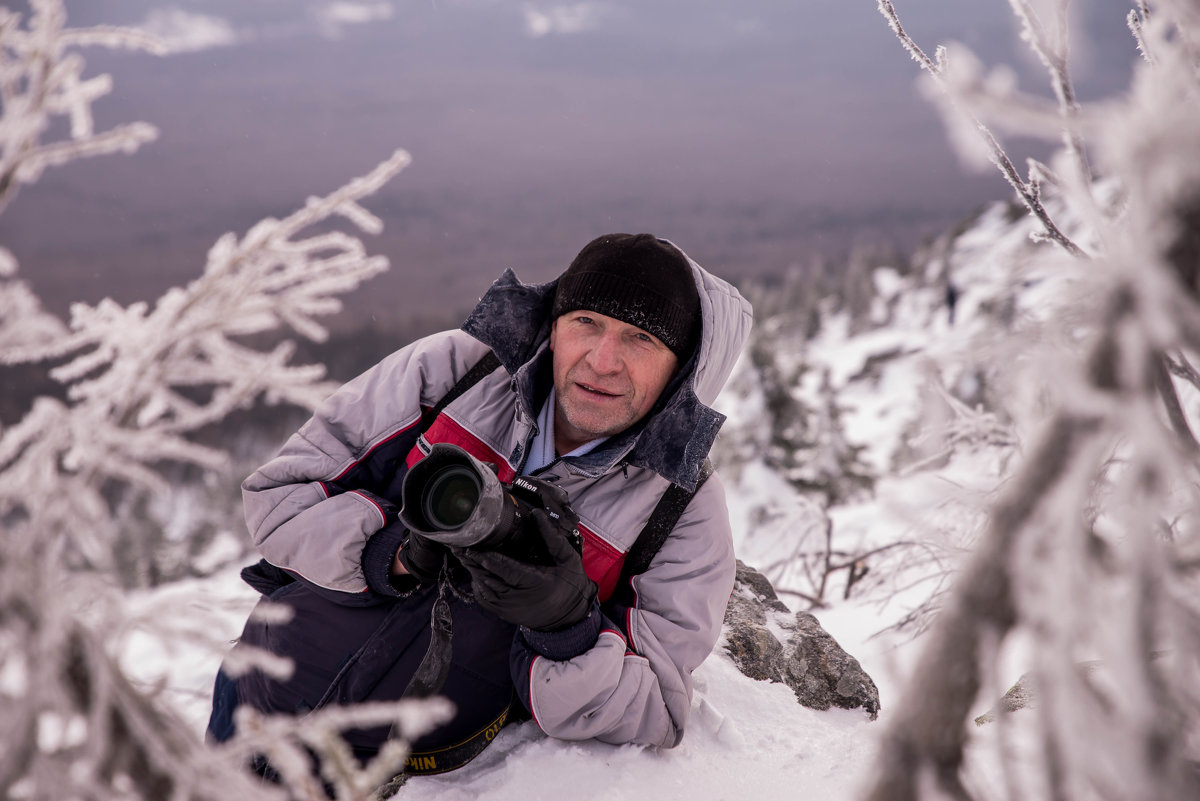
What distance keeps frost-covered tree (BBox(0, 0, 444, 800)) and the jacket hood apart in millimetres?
1491

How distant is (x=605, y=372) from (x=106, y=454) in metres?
1.76

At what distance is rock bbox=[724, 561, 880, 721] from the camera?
9.43ft

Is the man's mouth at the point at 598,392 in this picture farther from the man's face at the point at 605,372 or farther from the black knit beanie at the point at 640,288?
the black knit beanie at the point at 640,288

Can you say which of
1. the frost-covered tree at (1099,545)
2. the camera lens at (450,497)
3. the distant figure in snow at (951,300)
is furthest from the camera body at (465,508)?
the distant figure in snow at (951,300)

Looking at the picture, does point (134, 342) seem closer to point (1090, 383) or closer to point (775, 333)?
point (1090, 383)

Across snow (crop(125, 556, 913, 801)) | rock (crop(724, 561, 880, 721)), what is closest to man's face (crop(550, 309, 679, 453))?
snow (crop(125, 556, 913, 801))

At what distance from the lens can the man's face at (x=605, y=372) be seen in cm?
243

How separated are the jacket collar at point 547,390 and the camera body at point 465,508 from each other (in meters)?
0.45

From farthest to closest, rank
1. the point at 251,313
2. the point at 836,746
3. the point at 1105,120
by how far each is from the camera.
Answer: the point at 836,746 → the point at 251,313 → the point at 1105,120

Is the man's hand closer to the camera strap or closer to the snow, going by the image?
the snow

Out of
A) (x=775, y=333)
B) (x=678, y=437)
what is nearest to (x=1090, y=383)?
(x=678, y=437)

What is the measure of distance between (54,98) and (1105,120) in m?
1.15

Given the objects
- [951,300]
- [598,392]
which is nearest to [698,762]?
[598,392]

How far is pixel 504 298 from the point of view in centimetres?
267
